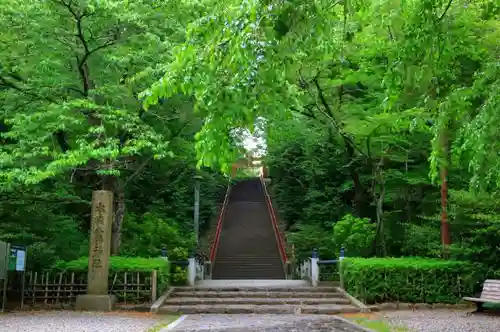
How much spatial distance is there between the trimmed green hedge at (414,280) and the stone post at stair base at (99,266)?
21.5 ft

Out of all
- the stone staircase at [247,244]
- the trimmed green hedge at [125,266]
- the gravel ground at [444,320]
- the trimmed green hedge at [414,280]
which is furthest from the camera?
the stone staircase at [247,244]

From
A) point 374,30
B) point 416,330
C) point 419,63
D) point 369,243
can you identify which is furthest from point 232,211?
point 419,63

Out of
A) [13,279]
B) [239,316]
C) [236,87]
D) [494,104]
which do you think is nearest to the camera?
[236,87]

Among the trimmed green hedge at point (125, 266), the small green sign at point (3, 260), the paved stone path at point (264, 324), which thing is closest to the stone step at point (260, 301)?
the trimmed green hedge at point (125, 266)

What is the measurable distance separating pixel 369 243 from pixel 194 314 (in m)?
7.35

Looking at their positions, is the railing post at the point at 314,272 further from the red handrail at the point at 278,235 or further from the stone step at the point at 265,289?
the red handrail at the point at 278,235

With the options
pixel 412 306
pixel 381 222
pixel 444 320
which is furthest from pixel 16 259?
pixel 381 222

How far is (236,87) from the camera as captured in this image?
14.9 feet

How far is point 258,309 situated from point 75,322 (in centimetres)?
448

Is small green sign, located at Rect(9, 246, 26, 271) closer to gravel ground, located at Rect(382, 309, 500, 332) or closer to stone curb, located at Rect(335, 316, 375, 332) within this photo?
stone curb, located at Rect(335, 316, 375, 332)

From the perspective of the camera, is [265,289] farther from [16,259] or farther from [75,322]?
[16,259]

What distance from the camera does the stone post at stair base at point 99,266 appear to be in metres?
12.5

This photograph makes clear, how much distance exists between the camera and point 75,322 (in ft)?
33.8

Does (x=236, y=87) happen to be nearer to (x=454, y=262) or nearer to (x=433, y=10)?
(x=433, y=10)
